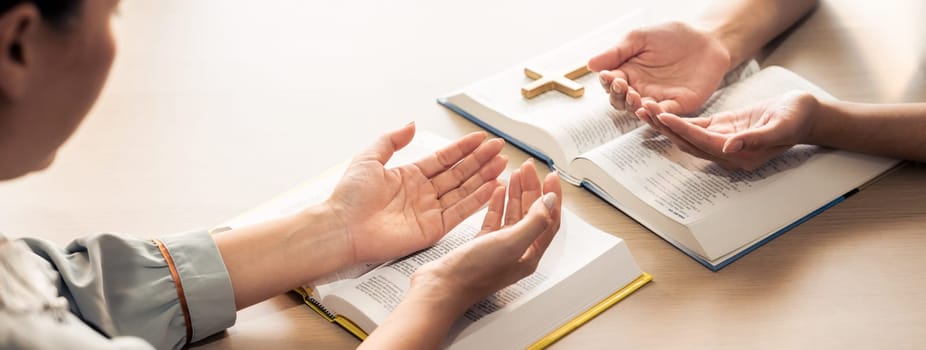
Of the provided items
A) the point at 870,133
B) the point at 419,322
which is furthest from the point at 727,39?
the point at 419,322

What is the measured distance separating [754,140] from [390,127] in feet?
1.73

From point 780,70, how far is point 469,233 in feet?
1.79

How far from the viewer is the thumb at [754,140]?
1177 mm

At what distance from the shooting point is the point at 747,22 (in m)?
1.52

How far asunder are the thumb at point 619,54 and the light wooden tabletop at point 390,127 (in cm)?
17

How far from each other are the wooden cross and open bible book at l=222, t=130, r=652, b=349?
284 mm

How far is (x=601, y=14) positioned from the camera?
5.70 ft

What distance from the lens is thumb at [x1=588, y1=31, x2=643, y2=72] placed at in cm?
140

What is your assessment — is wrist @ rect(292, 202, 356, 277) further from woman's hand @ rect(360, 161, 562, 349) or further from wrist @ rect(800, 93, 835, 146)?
wrist @ rect(800, 93, 835, 146)

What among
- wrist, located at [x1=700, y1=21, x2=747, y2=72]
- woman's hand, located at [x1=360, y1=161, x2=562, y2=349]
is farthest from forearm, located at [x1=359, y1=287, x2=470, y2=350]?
wrist, located at [x1=700, y1=21, x2=747, y2=72]

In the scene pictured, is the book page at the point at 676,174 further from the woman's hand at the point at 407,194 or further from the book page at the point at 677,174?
the woman's hand at the point at 407,194

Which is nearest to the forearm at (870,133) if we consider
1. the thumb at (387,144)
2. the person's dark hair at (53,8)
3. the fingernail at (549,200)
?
the fingernail at (549,200)

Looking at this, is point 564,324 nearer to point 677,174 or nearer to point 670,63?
point 677,174

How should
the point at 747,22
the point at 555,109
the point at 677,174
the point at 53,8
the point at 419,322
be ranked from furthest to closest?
the point at 747,22 < the point at 555,109 < the point at 677,174 < the point at 419,322 < the point at 53,8
